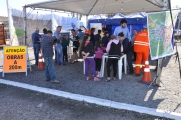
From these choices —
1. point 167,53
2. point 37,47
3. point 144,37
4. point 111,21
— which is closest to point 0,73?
point 37,47

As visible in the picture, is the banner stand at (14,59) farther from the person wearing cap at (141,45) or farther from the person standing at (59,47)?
the person wearing cap at (141,45)

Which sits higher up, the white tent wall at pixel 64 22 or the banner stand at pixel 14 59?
the white tent wall at pixel 64 22

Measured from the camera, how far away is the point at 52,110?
4340 mm

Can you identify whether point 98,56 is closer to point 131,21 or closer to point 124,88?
point 124,88

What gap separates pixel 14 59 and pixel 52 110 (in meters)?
3.90

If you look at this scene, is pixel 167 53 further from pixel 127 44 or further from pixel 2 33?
pixel 2 33

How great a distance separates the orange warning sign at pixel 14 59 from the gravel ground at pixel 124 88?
11.4 inches

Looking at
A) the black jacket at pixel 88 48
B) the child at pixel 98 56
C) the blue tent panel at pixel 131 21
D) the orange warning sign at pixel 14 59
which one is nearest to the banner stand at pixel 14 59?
the orange warning sign at pixel 14 59

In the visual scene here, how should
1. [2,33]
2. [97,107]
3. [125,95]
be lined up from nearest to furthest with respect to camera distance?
[97,107] → [125,95] → [2,33]

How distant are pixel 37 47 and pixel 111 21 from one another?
663cm

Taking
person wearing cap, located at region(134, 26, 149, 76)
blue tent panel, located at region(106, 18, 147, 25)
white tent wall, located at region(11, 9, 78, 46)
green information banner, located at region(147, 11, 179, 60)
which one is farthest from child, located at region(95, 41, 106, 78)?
white tent wall, located at region(11, 9, 78, 46)

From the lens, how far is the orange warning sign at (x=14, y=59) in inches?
284

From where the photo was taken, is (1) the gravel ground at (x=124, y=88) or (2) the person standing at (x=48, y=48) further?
(2) the person standing at (x=48, y=48)

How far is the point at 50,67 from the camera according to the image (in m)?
6.25
